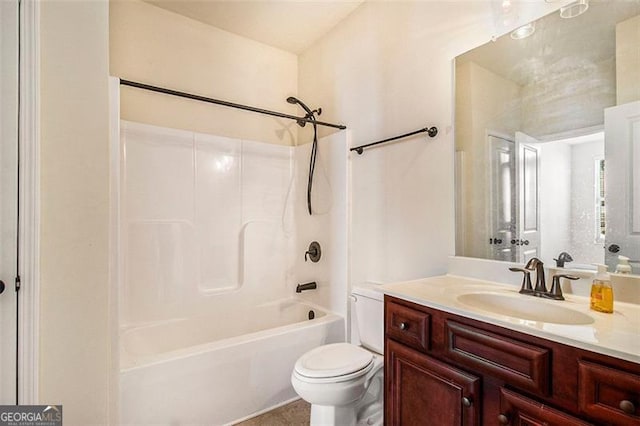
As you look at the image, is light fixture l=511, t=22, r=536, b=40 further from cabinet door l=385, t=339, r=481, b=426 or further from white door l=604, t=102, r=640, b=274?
cabinet door l=385, t=339, r=481, b=426

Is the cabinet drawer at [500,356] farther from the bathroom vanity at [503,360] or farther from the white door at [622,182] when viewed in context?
the white door at [622,182]

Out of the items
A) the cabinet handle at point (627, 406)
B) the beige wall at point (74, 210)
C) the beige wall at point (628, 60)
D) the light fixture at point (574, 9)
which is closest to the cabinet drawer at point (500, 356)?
the cabinet handle at point (627, 406)

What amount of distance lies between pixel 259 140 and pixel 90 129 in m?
1.48

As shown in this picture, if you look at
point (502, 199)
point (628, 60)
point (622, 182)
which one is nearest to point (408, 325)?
point (502, 199)

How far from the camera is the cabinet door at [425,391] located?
3.26 feet

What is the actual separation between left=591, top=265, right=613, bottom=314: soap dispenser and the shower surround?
142 cm

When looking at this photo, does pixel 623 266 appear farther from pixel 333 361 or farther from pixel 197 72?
pixel 197 72

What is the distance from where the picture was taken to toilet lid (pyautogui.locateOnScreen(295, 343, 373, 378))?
144 cm

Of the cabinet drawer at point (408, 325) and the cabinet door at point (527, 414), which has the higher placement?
the cabinet drawer at point (408, 325)

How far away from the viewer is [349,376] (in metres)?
1.44

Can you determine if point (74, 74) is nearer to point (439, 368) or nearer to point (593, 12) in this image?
point (439, 368)

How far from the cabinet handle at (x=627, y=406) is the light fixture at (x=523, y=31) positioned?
1.44m

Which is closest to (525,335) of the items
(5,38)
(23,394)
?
(23,394)

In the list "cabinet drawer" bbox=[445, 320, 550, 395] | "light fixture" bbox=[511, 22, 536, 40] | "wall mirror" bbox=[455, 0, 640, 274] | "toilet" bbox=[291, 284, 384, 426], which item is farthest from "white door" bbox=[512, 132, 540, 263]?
"toilet" bbox=[291, 284, 384, 426]
